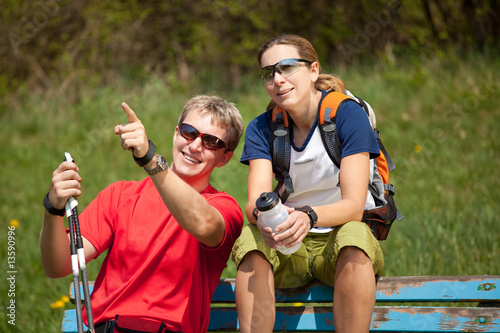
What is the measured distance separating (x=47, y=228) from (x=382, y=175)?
1.60m

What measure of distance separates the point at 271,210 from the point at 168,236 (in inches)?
23.4

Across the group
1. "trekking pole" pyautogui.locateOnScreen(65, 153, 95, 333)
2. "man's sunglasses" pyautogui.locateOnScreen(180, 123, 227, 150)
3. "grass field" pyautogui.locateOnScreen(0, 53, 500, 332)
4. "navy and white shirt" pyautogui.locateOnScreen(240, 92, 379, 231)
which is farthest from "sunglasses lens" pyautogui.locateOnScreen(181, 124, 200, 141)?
"grass field" pyautogui.locateOnScreen(0, 53, 500, 332)

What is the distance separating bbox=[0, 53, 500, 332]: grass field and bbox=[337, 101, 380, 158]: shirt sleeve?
5.50 feet

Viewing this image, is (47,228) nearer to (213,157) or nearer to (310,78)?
(213,157)

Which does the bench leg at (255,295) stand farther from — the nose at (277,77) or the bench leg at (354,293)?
the nose at (277,77)

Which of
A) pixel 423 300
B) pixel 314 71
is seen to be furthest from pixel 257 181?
pixel 423 300

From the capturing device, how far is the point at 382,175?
2822mm

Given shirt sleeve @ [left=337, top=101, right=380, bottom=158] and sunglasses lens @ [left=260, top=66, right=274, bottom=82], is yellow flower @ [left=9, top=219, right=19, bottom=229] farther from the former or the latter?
shirt sleeve @ [left=337, top=101, right=380, bottom=158]

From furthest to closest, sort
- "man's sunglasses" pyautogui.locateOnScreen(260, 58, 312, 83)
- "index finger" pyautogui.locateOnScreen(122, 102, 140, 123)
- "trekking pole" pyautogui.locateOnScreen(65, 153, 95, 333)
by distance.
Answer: "man's sunglasses" pyautogui.locateOnScreen(260, 58, 312, 83) → "index finger" pyautogui.locateOnScreen(122, 102, 140, 123) → "trekking pole" pyautogui.locateOnScreen(65, 153, 95, 333)

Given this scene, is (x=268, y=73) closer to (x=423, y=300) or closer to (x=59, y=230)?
(x=59, y=230)

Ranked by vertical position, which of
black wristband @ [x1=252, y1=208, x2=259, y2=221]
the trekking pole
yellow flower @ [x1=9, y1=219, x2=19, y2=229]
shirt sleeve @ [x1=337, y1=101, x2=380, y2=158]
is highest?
yellow flower @ [x1=9, y1=219, x2=19, y2=229]

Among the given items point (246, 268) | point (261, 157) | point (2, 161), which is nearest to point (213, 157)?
point (261, 157)

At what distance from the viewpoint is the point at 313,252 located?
8.94 feet

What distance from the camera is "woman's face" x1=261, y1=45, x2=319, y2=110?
2715mm
